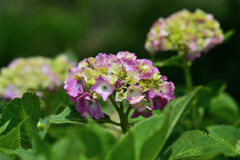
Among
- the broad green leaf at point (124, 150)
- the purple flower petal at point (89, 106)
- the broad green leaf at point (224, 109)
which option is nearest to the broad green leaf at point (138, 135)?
the broad green leaf at point (124, 150)

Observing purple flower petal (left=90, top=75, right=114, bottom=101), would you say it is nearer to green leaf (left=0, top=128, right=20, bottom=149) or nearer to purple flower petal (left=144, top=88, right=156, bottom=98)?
purple flower petal (left=144, top=88, right=156, bottom=98)

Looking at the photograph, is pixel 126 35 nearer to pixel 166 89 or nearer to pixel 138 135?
pixel 166 89

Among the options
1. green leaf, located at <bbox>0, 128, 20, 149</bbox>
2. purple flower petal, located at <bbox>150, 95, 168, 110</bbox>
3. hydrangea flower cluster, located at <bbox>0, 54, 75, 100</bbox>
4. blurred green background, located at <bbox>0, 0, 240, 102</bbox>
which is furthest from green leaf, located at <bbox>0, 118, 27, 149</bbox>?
blurred green background, located at <bbox>0, 0, 240, 102</bbox>

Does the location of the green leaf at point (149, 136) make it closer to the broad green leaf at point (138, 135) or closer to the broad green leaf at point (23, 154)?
the broad green leaf at point (138, 135)

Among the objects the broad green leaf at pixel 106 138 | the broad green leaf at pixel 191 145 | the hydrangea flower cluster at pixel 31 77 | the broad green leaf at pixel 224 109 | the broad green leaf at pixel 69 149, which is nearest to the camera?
the broad green leaf at pixel 69 149

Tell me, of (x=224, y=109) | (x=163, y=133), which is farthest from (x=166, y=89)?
(x=224, y=109)

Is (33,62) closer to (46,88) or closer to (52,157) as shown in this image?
(46,88)
